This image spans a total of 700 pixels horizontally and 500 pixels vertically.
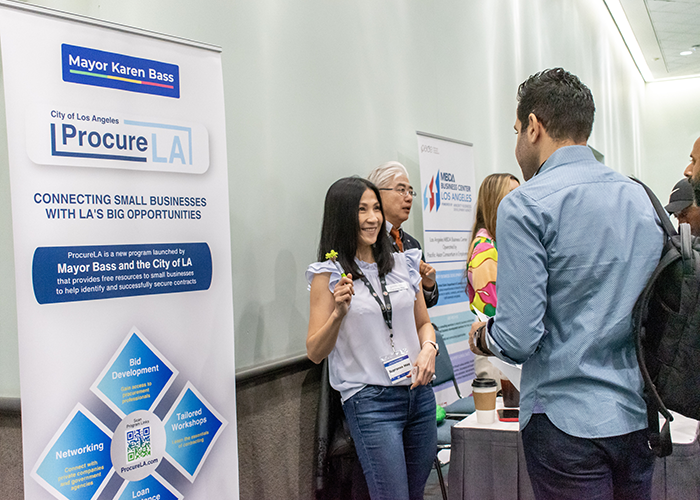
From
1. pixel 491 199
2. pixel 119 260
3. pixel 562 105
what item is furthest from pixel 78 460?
pixel 491 199

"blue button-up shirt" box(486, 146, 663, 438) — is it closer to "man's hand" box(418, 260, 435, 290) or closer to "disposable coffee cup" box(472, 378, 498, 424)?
"disposable coffee cup" box(472, 378, 498, 424)

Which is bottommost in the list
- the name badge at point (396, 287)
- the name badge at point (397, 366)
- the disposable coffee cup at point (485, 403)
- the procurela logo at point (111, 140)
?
the disposable coffee cup at point (485, 403)

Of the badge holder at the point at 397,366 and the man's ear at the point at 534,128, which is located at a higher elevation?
the man's ear at the point at 534,128

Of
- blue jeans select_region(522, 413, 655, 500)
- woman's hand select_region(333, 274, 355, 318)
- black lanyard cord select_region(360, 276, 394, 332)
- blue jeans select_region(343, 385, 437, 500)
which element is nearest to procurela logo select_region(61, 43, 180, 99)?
woman's hand select_region(333, 274, 355, 318)

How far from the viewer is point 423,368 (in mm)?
2129

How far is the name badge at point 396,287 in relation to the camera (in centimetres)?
222

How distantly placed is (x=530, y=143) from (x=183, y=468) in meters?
1.43

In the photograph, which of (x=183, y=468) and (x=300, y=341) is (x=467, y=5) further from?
(x=183, y=468)

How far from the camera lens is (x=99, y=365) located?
169 centimetres

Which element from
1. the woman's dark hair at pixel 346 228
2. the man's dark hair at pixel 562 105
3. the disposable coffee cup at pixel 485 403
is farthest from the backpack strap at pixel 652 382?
the woman's dark hair at pixel 346 228

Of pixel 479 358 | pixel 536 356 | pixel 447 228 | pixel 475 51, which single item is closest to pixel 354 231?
pixel 536 356

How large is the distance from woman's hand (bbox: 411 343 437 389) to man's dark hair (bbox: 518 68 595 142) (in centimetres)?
100

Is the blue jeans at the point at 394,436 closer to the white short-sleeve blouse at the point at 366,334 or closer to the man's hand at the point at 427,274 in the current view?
the white short-sleeve blouse at the point at 366,334

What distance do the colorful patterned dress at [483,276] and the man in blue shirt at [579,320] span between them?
135 cm
